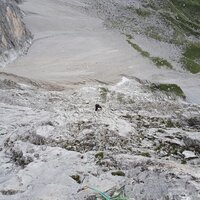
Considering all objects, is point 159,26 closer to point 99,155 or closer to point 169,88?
point 169,88

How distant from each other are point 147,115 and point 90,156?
8.57 m

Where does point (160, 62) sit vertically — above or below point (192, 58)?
above

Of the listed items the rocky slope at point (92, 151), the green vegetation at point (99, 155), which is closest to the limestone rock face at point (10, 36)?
the rocky slope at point (92, 151)

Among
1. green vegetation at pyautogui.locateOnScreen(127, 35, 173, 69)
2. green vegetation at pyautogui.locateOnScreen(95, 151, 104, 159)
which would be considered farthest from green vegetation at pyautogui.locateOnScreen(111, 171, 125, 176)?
green vegetation at pyautogui.locateOnScreen(127, 35, 173, 69)

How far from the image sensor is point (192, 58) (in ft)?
192

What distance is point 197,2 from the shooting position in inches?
3396

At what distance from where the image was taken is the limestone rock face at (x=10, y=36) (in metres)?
38.2

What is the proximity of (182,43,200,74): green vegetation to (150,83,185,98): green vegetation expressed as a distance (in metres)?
10.9

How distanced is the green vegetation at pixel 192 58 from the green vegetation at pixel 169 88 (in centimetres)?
1088

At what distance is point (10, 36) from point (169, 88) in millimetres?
18127

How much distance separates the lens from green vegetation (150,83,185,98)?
4056 cm

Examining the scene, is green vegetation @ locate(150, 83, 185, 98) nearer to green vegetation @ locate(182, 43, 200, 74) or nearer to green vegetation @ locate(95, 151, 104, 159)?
green vegetation @ locate(182, 43, 200, 74)

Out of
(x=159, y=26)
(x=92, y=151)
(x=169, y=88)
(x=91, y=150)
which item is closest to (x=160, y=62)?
(x=169, y=88)

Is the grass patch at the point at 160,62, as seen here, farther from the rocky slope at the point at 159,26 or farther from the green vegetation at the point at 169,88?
the green vegetation at the point at 169,88
